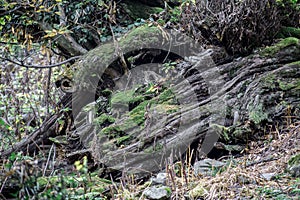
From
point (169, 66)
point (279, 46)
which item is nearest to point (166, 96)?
point (169, 66)

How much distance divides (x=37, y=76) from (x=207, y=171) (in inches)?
279

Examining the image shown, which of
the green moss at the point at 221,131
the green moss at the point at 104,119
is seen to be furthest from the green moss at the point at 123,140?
the green moss at the point at 221,131

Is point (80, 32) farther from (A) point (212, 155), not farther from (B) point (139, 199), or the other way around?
(B) point (139, 199)

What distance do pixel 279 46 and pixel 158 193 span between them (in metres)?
3.33

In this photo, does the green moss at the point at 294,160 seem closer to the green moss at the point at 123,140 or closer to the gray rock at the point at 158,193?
the gray rock at the point at 158,193

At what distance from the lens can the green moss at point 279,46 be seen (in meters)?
5.27

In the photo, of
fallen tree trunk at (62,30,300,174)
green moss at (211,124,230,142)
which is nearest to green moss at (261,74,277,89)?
fallen tree trunk at (62,30,300,174)

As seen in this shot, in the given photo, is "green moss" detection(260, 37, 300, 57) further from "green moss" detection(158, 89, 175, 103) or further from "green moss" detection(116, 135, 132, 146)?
"green moss" detection(116, 135, 132, 146)

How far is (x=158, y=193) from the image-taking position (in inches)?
120

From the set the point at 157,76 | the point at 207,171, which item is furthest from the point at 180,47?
the point at 207,171

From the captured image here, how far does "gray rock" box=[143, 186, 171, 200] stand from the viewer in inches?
119

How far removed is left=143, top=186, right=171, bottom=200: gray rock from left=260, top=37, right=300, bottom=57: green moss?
9.94 feet

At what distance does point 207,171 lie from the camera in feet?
12.3

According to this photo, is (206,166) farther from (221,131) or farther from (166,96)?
(166,96)
